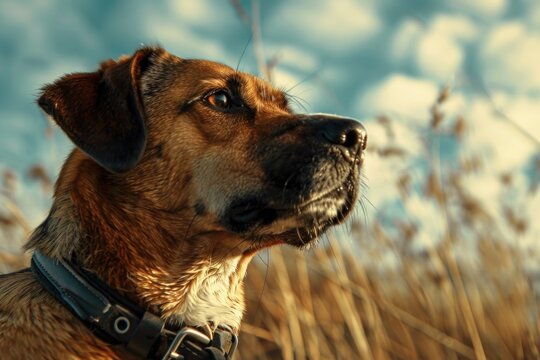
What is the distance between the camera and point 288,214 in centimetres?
239

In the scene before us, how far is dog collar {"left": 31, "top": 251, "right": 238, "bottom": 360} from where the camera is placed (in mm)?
2076

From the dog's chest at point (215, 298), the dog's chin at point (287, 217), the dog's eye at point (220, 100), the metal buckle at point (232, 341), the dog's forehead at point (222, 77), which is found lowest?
the metal buckle at point (232, 341)

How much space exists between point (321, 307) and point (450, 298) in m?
1.01

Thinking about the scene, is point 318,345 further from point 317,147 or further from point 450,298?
point 317,147

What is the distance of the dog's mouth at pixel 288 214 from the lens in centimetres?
239

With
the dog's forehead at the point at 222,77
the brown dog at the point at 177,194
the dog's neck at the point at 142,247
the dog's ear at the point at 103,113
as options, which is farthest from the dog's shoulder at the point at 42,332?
the dog's forehead at the point at 222,77

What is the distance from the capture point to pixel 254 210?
240 cm

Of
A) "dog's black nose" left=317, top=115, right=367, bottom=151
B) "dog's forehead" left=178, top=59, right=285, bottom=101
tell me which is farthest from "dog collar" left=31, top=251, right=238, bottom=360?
"dog's forehead" left=178, top=59, right=285, bottom=101

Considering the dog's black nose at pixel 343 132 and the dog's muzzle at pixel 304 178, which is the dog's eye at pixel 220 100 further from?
the dog's black nose at pixel 343 132

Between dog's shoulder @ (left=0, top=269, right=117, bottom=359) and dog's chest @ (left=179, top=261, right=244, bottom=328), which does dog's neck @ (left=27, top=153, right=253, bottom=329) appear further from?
dog's shoulder @ (left=0, top=269, right=117, bottom=359)

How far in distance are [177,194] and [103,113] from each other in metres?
0.45

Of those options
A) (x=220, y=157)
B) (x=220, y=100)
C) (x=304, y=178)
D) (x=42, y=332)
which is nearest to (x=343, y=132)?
(x=304, y=178)

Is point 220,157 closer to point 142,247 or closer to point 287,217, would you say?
point 287,217

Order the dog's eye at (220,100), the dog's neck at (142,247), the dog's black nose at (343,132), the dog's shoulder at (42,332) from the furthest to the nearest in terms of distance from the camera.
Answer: the dog's eye at (220,100) → the dog's black nose at (343,132) → the dog's neck at (142,247) → the dog's shoulder at (42,332)
